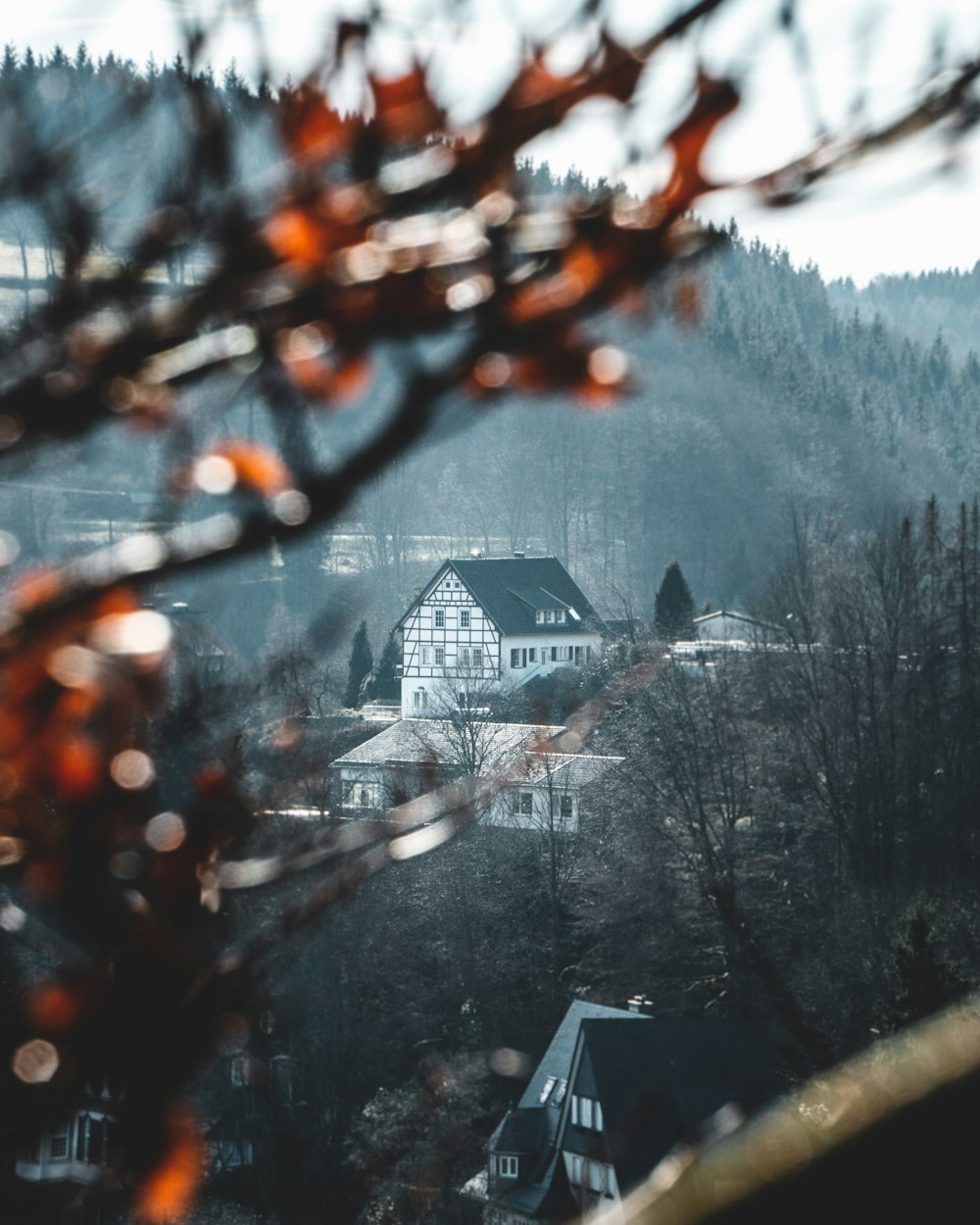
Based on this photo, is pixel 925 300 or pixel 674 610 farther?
pixel 925 300

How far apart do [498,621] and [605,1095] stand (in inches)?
720

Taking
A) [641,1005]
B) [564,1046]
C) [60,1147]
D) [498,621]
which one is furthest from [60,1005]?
[498,621]

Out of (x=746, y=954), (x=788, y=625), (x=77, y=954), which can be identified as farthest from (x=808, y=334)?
(x=77, y=954)

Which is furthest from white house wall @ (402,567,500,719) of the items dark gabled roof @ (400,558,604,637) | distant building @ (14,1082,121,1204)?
distant building @ (14,1082,121,1204)

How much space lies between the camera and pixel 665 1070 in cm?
1477

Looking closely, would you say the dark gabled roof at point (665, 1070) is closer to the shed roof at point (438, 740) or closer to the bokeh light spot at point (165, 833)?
the shed roof at point (438, 740)

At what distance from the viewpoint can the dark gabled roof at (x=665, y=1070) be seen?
1407 cm

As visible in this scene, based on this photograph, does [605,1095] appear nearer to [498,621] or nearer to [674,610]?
[674,610]

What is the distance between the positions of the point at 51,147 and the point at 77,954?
1.22 m

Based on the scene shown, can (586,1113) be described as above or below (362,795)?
below

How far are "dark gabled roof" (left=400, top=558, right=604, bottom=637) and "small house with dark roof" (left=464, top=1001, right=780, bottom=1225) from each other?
16221mm

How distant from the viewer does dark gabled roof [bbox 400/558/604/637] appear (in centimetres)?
3272

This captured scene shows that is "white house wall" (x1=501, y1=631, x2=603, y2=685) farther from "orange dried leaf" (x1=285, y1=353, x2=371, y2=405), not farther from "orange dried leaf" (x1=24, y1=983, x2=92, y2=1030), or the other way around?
"orange dried leaf" (x1=285, y1=353, x2=371, y2=405)

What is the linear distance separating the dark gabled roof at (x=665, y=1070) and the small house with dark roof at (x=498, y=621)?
15027 millimetres
